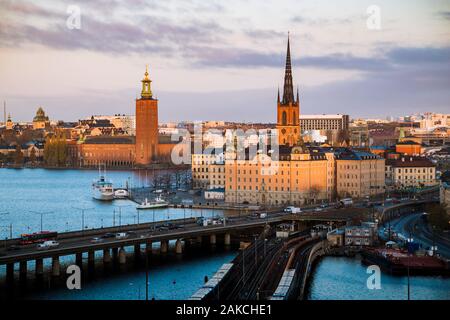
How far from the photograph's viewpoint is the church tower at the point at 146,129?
52.2 m

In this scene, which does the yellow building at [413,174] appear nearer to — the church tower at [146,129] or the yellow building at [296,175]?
the yellow building at [296,175]

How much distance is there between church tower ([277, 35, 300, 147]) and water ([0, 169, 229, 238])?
594 cm

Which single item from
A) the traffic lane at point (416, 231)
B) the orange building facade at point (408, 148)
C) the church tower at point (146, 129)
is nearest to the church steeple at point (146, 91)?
the church tower at point (146, 129)

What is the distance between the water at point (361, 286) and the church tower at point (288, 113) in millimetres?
15176

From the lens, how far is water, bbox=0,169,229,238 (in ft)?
72.8

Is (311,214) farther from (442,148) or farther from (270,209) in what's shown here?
(442,148)

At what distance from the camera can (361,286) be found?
14.3 metres

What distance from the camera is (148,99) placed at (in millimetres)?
51906

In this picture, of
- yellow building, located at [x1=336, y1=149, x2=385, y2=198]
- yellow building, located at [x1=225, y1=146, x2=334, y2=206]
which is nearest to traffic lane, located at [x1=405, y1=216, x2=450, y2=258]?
yellow building, located at [x1=225, y1=146, x2=334, y2=206]

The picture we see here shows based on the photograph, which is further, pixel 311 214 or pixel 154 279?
pixel 311 214

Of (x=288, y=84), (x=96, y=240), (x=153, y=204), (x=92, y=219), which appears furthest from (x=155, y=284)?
(x=288, y=84)

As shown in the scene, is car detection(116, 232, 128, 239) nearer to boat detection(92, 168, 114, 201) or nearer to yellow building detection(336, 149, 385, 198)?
yellow building detection(336, 149, 385, 198)

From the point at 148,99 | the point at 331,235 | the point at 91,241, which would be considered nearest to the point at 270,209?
the point at 331,235
